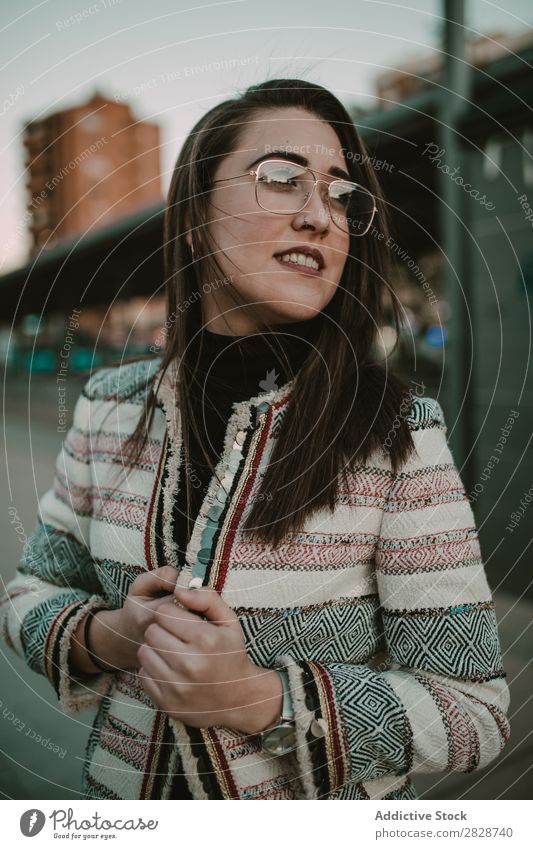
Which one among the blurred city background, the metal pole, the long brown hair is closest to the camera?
the long brown hair

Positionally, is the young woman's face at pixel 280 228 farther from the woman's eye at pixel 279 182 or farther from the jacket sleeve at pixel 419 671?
the jacket sleeve at pixel 419 671

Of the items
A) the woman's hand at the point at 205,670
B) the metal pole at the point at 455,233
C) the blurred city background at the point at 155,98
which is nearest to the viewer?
the woman's hand at the point at 205,670

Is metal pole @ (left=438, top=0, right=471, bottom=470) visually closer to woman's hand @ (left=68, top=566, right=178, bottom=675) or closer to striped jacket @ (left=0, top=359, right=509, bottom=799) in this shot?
striped jacket @ (left=0, top=359, right=509, bottom=799)

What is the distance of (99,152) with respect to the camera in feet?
2.99

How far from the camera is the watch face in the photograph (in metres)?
0.66

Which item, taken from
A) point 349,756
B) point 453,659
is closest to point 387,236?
point 453,659

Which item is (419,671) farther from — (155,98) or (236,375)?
(155,98)

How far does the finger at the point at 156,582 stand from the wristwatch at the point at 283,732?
0.15m

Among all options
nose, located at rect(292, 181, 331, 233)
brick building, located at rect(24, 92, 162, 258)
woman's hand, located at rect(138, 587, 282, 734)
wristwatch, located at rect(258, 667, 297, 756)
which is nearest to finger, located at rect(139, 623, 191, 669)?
woman's hand, located at rect(138, 587, 282, 734)

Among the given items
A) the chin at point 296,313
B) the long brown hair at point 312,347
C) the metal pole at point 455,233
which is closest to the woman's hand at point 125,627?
the long brown hair at point 312,347

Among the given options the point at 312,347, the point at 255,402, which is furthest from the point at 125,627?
the point at 312,347

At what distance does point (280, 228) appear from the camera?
747mm

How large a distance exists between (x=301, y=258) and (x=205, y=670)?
0.48 meters

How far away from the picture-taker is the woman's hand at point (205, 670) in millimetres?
620
